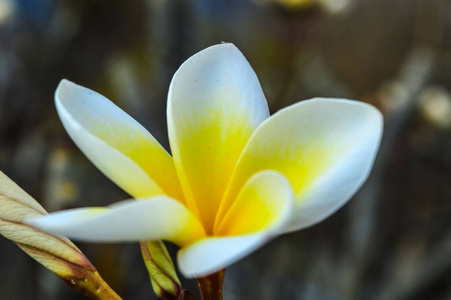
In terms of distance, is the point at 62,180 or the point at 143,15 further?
the point at 143,15

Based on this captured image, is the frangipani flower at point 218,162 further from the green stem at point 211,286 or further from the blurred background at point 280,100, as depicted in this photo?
the blurred background at point 280,100

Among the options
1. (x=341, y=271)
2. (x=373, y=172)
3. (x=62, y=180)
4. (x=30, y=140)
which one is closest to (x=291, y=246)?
(x=341, y=271)

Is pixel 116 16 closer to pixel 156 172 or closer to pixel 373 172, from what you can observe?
pixel 373 172

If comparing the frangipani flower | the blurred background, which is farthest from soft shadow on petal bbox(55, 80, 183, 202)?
the blurred background

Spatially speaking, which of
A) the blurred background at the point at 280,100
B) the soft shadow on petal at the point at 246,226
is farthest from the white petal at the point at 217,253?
the blurred background at the point at 280,100

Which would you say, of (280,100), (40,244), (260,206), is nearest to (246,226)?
(260,206)

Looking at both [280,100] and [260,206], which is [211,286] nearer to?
[260,206]

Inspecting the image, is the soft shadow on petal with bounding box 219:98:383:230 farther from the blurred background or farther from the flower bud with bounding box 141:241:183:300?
the blurred background
